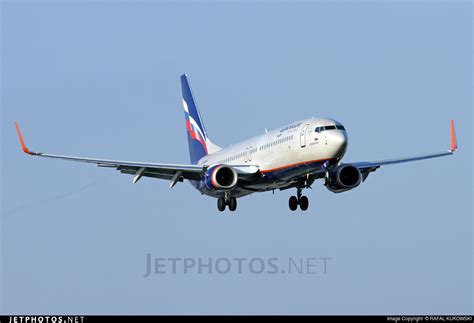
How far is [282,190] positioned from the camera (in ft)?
215

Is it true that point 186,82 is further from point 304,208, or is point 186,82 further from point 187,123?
point 304,208

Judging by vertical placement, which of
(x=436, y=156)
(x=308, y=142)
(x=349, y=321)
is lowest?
(x=349, y=321)

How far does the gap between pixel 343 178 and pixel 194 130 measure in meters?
20.6

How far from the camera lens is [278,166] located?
2381 inches

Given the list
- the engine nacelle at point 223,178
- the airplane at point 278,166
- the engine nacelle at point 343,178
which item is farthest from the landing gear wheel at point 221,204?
the engine nacelle at point 343,178

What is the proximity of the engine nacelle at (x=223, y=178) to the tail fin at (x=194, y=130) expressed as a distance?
13.3 m

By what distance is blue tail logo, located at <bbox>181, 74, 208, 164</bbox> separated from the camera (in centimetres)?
7800

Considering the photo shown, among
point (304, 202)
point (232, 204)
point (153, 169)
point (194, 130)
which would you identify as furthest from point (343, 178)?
point (194, 130)

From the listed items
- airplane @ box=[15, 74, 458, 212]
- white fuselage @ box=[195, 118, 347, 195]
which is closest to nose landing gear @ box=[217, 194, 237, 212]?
airplane @ box=[15, 74, 458, 212]

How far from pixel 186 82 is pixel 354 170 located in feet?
83.8

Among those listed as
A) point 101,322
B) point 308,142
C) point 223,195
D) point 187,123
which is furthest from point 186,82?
point 101,322

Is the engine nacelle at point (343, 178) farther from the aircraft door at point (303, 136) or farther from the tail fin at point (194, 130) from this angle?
the tail fin at point (194, 130)

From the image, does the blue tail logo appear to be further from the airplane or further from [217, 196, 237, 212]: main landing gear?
[217, 196, 237, 212]: main landing gear

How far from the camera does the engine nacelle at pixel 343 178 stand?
61688 mm
